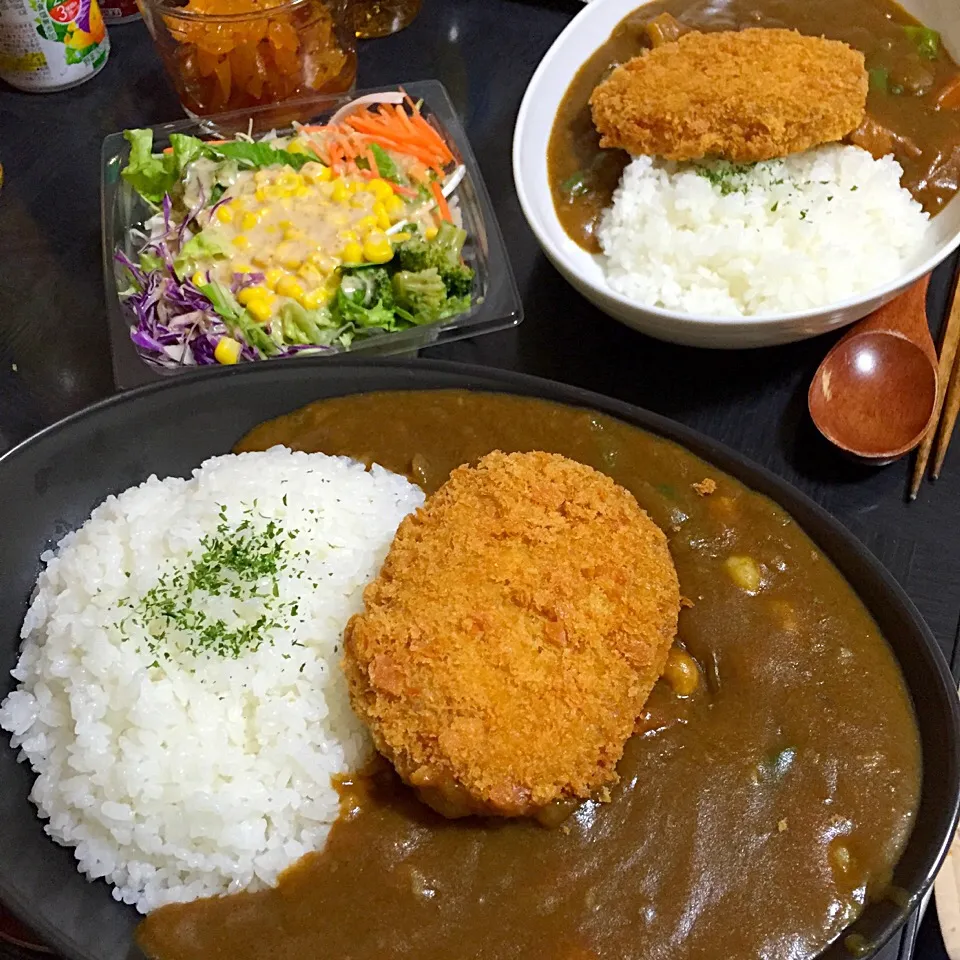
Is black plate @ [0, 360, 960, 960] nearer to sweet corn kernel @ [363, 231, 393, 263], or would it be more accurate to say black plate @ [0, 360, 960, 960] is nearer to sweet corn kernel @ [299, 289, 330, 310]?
sweet corn kernel @ [299, 289, 330, 310]

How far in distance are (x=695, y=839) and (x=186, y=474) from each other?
4.55 ft

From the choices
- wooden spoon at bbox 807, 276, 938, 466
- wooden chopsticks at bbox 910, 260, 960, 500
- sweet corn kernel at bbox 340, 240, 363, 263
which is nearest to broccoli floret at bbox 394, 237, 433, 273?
sweet corn kernel at bbox 340, 240, 363, 263

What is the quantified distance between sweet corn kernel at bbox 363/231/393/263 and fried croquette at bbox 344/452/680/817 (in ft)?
2.74

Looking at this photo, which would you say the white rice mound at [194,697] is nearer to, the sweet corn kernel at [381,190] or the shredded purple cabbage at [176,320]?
the shredded purple cabbage at [176,320]

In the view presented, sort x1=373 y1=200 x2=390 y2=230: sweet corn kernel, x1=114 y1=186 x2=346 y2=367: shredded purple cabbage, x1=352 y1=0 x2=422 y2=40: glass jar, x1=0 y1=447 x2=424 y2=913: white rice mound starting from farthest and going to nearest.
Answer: x1=352 y1=0 x2=422 y2=40: glass jar
x1=373 y1=200 x2=390 y2=230: sweet corn kernel
x1=114 y1=186 x2=346 y2=367: shredded purple cabbage
x1=0 y1=447 x2=424 y2=913: white rice mound

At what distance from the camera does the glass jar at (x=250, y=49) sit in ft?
8.25

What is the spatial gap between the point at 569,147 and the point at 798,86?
1.93 feet

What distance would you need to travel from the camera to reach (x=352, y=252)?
2402 millimetres

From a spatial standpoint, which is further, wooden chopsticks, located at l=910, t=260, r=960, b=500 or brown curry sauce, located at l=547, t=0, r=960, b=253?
brown curry sauce, located at l=547, t=0, r=960, b=253

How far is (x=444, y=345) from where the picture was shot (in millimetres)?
2475

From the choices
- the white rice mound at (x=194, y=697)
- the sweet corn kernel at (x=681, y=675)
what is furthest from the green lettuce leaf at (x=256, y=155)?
the sweet corn kernel at (x=681, y=675)

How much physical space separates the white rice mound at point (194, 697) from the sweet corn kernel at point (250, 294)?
51 cm

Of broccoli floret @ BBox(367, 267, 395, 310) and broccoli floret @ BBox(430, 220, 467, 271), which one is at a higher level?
broccoli floret @ BBox(430, 220, 467, 271)

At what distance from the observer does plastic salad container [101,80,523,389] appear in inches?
91.7
